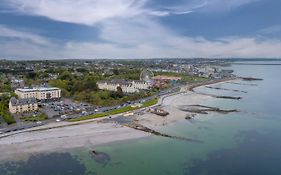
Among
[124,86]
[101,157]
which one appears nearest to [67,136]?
[101,157]

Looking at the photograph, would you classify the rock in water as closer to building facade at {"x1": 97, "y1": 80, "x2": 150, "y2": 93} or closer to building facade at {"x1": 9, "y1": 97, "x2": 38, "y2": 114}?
building facade at {"x1": 9, "y1": 97, "x2": 38, "y2": 114}

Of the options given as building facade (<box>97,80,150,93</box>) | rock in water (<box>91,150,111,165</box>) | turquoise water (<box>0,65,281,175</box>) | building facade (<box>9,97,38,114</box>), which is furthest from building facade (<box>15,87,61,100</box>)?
rock in water (<box>91,150,111,165</box>)

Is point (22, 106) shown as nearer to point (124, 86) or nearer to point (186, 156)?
point (124, 86)

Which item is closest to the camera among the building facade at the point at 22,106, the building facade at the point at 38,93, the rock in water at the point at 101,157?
the rock in water at the point at 101,157

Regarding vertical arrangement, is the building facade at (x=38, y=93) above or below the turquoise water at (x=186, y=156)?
above

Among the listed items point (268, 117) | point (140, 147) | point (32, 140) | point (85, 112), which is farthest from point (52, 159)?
point (268, 117)

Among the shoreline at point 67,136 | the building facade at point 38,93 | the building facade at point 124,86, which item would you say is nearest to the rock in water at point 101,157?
the shoreline at point 67,136

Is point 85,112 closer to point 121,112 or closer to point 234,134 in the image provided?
point 121,112

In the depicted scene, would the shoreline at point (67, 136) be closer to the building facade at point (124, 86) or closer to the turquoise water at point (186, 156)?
the turquoise water at point (186, 156)
